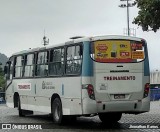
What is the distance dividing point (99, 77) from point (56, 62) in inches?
102

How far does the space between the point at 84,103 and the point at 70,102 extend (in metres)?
1.06

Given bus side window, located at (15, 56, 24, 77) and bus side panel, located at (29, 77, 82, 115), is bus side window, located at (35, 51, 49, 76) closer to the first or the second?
bus side panel, located at (29, 77, 82, 115)

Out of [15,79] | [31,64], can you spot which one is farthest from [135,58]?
[15,79]

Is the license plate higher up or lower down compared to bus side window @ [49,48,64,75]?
lower down

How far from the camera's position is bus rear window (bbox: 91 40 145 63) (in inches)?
602

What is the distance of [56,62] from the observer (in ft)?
56.3

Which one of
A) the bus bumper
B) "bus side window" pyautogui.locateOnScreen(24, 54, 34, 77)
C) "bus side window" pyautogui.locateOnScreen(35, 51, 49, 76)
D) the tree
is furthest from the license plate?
the tree

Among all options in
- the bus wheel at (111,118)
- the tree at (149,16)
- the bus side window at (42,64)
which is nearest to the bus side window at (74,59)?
the bus side window at (42,64)

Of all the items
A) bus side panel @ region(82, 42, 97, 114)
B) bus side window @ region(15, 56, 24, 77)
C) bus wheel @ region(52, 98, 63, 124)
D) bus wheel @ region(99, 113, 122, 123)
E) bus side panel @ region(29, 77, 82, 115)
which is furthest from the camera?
bus side window @ region(15, 56, 24, 77)

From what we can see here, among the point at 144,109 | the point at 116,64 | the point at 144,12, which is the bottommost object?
the point at 144,109

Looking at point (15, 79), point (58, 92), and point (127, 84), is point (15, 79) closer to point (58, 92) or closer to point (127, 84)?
point (58, 92)

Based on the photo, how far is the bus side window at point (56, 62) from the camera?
16750 millimetres

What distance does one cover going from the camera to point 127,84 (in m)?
15.4

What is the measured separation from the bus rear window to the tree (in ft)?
26.0
